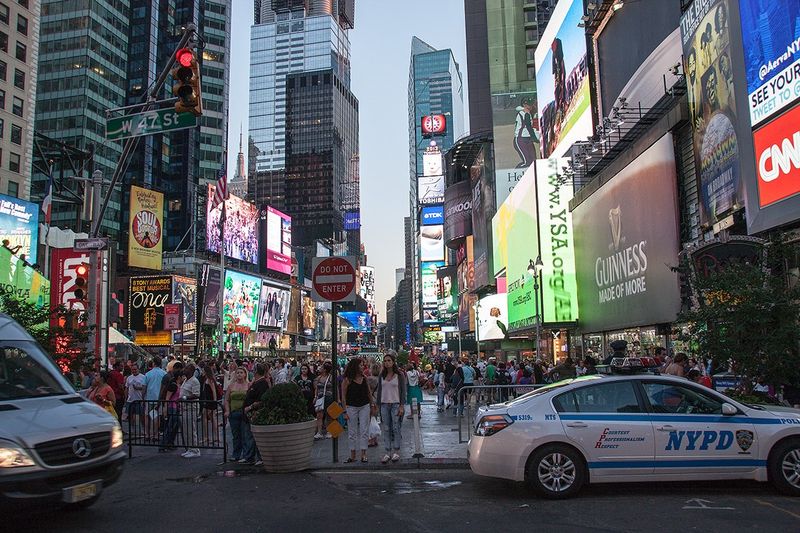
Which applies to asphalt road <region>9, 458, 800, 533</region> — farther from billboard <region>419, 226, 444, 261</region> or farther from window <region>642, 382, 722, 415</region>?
billboard <region>419, 226, 444, 261</region>

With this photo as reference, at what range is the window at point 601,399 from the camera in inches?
306

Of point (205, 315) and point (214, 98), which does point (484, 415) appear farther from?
point (214, 98)

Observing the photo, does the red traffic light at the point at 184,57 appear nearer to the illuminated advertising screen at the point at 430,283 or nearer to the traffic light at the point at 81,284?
the traffic light at the point at 81,284

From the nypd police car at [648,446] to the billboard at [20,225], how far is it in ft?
139

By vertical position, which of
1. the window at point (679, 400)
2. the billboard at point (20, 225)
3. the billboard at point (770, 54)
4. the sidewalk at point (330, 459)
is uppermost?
the billboard at point (20, 225)

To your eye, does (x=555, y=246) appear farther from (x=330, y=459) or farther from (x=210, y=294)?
(x=210, y=294)

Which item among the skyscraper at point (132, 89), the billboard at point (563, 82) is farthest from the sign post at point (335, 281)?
the skyscraper at point (132, 89)

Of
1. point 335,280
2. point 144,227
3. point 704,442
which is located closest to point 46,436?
point 335,280

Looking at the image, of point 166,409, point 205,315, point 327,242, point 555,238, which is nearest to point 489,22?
point 555,238

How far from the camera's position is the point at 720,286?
10.6 metres

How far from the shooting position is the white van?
5703 millimetres

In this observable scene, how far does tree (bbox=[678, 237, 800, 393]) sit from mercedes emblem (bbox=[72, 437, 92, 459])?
9.28 m

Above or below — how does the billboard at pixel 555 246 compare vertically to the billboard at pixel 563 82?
below

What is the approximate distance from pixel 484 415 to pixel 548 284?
29.3m
